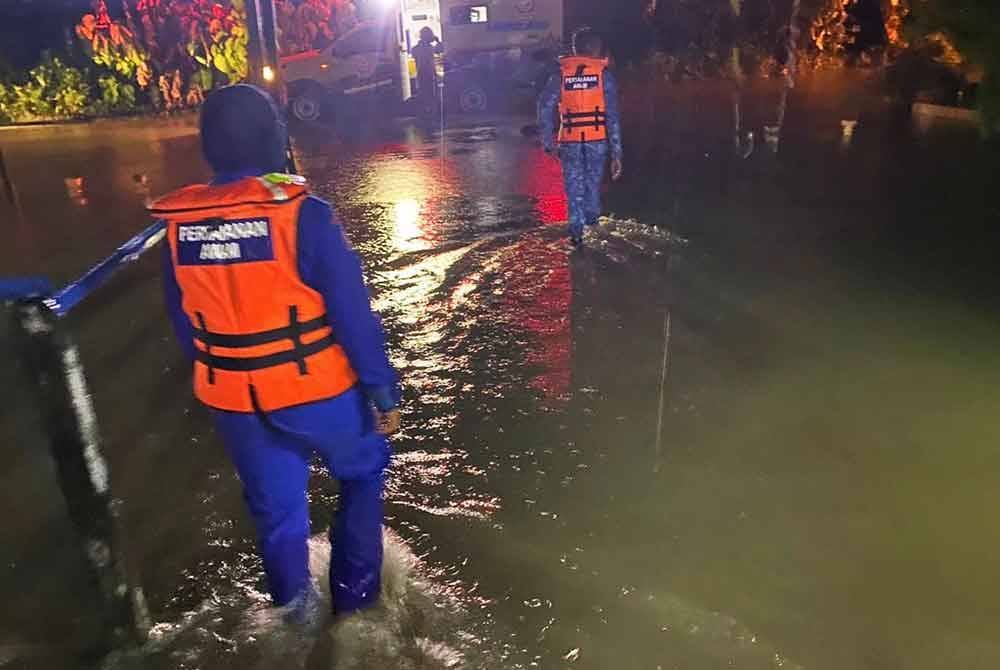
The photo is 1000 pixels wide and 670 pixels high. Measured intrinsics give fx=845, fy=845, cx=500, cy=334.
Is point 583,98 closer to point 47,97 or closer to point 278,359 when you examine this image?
point 278,359

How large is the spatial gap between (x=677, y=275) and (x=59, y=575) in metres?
5.15

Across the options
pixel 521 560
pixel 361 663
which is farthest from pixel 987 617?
pixel 361 663

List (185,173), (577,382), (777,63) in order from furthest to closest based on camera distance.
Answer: (777,63), (185,173), (577,382)

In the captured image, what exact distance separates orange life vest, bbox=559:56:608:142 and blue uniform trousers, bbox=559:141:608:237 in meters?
0.13

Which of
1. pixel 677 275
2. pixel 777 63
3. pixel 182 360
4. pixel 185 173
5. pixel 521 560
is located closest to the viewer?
pixel 521 560

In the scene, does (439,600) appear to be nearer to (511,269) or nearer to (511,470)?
(511,470)

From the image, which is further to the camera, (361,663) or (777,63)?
(777,63)

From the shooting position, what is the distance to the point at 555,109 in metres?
7.73

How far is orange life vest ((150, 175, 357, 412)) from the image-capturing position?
241 cm

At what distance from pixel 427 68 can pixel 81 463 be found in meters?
19.4

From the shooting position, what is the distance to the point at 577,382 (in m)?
5.09

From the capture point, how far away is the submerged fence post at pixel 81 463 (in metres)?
2.46

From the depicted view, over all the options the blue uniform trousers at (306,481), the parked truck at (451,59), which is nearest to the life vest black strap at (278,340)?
the blue uniform trousers at (306,481)

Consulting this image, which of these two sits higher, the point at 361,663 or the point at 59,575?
the point at 59,575
